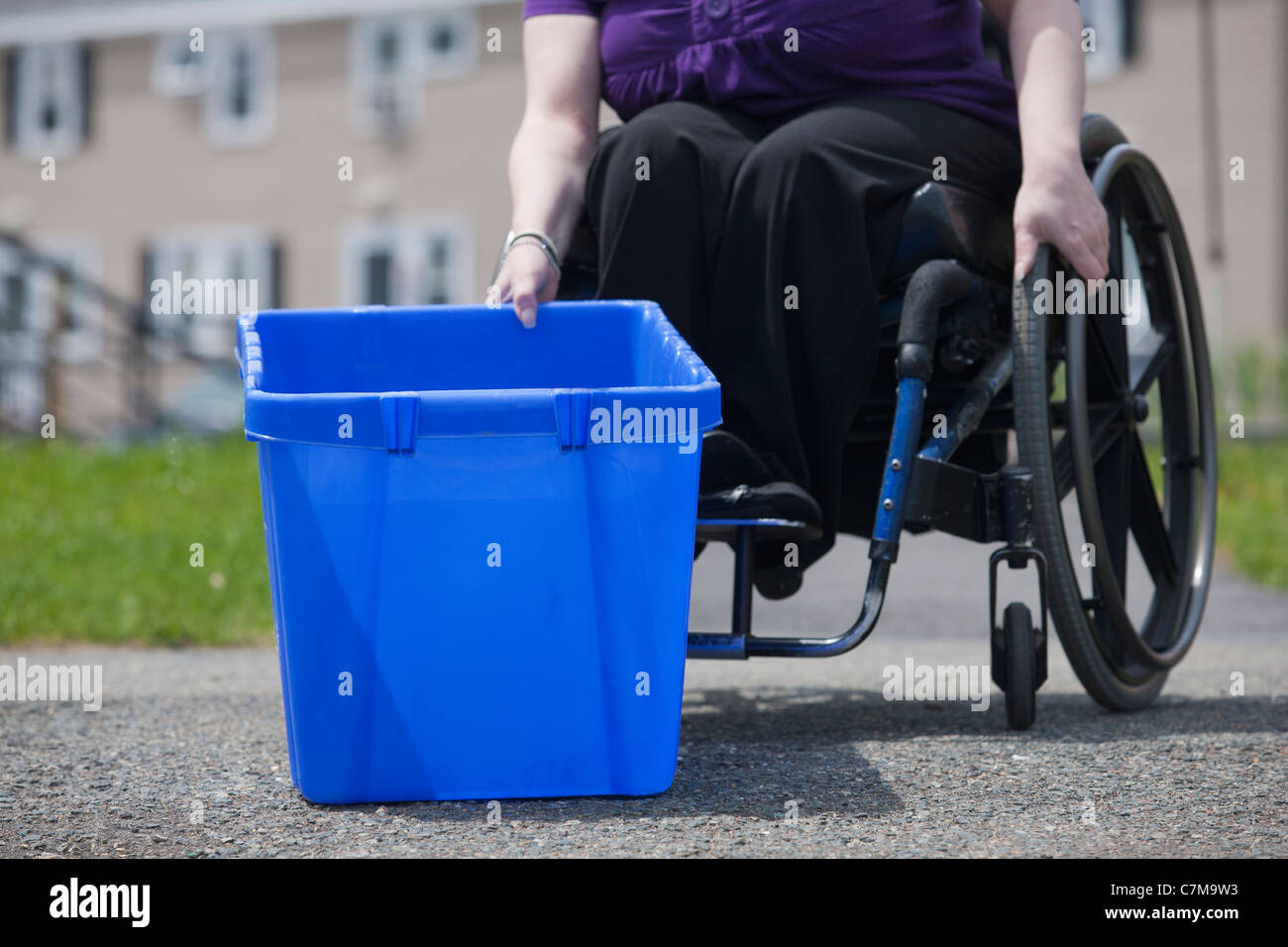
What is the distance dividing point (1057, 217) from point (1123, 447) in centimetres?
55

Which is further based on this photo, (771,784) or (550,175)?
(550,175)

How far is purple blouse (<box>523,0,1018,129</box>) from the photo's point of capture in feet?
7.64

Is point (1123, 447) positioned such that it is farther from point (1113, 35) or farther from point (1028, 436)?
point (1113, 35)

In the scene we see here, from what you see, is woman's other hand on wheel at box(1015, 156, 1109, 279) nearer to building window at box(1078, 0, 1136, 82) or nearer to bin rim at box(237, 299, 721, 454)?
bin rim at box(237, 299, 721, 454)

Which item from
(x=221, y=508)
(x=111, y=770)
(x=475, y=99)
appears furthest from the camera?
(x=475, y=99)

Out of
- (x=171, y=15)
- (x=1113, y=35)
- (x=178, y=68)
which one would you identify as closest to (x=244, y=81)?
(x=178, y=68)

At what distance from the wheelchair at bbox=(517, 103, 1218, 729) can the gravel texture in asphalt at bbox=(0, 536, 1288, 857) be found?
0.15 meters

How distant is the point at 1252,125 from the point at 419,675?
15415 mm

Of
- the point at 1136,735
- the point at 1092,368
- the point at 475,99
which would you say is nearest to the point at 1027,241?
the point at 1092,368

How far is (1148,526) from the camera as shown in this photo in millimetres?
2719

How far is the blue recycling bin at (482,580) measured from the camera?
5.59ft

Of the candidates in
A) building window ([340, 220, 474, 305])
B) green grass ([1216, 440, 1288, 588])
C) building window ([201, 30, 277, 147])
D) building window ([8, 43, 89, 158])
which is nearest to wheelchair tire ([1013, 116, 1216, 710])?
green grass ([1216, 440, 1288, 588])
